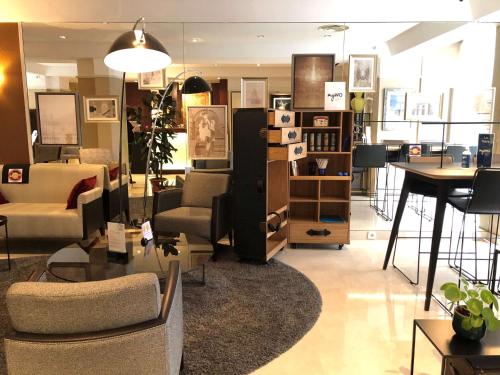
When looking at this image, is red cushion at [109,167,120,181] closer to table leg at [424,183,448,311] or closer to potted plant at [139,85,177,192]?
potted plant at [139,85,177,192]

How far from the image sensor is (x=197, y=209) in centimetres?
435

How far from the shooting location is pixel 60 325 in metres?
1.42

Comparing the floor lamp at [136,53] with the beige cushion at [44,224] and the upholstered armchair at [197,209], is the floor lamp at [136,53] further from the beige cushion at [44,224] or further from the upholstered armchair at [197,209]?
the beige cushion at [44,224]

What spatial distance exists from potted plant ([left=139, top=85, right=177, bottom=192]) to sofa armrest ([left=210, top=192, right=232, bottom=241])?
1.29 m

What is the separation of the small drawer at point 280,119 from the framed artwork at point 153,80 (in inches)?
72.2

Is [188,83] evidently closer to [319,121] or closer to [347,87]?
[319,121]

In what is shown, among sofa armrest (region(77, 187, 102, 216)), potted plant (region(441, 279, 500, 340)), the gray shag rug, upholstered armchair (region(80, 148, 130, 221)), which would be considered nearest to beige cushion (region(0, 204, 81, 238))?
sofa armrest (region(77, 187, 102, 216))

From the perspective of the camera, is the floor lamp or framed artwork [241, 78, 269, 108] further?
framed artwork [241, 78, 269, 108]

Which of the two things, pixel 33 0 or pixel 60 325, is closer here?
pixel 60 325

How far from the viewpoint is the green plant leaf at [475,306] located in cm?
179

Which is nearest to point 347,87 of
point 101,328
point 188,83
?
point 188,83

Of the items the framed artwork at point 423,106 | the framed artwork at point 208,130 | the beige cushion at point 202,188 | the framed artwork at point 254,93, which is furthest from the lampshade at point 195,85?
the framed artwork at point 423,106

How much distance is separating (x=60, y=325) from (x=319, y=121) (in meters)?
3.44

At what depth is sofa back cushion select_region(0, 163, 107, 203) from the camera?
480 centimetres
